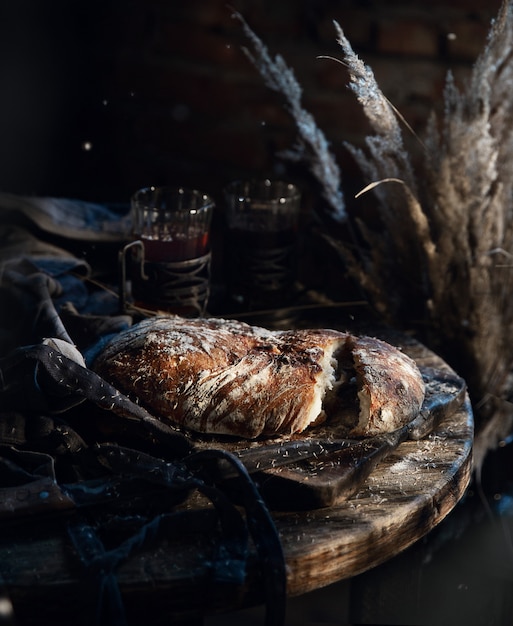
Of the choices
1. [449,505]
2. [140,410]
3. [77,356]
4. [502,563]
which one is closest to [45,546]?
[140,410]

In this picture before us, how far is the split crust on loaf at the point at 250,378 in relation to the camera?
52.0 inches

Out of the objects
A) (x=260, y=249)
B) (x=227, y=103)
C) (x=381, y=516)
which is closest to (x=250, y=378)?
(x=381, y=516)

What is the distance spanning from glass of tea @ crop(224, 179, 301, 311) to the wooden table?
68 cm

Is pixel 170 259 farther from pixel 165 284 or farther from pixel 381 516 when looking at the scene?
pixel 381 516

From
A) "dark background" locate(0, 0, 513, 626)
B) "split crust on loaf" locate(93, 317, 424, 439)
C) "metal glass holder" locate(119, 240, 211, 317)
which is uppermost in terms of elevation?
"dark background" locate(0, 0, 513, 626)

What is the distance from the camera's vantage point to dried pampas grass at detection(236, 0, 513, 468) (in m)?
1.80

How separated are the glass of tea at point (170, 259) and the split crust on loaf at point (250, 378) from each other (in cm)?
32

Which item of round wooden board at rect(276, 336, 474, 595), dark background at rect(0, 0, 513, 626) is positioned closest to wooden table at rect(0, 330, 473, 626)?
round wooden board at rect(276, 336, 474, 595)

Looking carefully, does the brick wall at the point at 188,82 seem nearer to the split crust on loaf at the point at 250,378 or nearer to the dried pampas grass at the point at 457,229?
the dried pampas grass at the point at 457,229

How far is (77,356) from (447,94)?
38.4 inches

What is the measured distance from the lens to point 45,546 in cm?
112

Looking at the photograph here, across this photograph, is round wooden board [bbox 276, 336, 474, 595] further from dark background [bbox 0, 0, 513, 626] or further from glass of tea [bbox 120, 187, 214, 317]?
glass of tea [bbox 120, 187, 214, 317]

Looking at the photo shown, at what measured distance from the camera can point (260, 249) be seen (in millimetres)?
1895

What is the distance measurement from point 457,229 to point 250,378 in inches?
29.6
